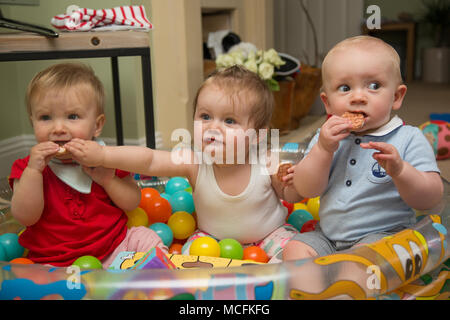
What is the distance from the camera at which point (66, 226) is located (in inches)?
36.9

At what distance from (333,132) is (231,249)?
1.07 ft

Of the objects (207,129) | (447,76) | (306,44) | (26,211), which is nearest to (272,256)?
(207,129)

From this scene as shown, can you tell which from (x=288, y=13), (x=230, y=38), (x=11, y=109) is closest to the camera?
(x=11, y=109)

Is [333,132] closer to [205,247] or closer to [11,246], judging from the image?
[205,247]

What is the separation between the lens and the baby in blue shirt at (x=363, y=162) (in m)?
0.79

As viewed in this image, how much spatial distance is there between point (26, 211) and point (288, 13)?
8.46ft

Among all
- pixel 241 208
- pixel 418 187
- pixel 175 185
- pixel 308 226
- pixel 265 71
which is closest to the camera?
pixel 418 187

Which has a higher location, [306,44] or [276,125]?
[306,44]

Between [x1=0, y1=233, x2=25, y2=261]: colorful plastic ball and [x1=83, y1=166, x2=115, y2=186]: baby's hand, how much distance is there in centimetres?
24

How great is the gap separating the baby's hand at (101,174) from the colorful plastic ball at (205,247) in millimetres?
216

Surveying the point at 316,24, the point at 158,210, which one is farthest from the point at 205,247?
the point at 316,24

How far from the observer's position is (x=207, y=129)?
917 mm

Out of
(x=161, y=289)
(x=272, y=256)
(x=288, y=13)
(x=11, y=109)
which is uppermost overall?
(x=288, y=13)
